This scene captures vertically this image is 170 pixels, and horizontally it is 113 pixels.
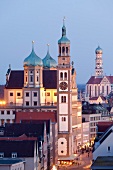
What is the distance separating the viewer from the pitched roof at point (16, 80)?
5281 inches

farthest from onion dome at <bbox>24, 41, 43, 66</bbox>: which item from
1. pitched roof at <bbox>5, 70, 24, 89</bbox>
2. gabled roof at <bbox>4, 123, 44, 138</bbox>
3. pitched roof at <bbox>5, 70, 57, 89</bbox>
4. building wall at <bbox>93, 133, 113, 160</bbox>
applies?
building wall at <bbox>93, 133, 113, 160</bbox>

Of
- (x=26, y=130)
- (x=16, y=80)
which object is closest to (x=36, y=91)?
(x=16, y=80)

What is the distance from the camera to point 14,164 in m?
79.8

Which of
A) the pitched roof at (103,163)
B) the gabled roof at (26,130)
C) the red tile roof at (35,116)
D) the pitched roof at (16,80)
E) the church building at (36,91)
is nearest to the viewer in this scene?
the pitched roof at (103,163)

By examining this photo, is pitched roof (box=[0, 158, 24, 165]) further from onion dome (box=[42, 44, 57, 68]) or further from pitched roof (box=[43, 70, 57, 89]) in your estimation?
onion dome (box=[42, 44, 57, 68])

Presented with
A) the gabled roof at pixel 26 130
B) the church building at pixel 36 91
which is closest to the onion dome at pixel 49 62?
the church building at pixel 36 91

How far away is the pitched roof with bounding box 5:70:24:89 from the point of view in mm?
134125

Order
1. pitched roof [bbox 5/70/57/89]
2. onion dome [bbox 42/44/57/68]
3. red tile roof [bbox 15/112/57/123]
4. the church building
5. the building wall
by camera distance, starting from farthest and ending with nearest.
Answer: onion dome [bbox 42/44/57/68]
pitched roof [bbox 5/70/57/89]
the church building
red tile roof [bbox 15/112/57/123]
the building wall

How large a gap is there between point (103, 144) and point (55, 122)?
3867cm

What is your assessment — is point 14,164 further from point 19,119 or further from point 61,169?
point 19,119

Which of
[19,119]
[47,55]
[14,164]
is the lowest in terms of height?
[14,164]

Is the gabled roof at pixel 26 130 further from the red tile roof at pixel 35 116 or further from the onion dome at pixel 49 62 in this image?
the onion dome at pixel 49 62

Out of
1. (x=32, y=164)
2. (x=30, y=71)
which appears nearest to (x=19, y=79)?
(x=30, y=71)

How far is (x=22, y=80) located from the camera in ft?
441
